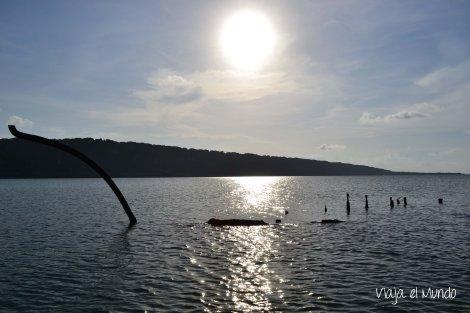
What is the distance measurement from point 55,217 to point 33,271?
33455mm

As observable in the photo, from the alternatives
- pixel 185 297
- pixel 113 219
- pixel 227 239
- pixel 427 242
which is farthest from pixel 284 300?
pixel 113 219

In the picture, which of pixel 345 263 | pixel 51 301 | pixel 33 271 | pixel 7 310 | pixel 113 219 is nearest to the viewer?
pixel 7 310

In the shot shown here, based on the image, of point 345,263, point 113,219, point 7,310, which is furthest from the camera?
point 113,219

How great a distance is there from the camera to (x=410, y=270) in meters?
24.1

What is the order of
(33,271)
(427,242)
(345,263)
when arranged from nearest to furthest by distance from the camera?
A: (33,271) < (345,263) < (427,242)

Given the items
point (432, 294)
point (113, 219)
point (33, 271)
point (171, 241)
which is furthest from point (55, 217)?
point (432, 294)

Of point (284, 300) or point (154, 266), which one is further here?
point (154, 266)

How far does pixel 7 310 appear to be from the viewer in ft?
55.6

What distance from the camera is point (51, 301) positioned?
59.4 ft

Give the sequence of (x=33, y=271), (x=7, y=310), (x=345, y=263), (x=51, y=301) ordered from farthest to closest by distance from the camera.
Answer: (x=345, y=263), (x=33, y=271), (x=51, y=301), (x=7, y=310)

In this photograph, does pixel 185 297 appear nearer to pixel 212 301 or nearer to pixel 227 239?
pixel 212 301

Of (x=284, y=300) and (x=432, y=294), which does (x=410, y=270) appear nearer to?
(x=432, y=294)

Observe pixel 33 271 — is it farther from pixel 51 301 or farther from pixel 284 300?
pixel 284 300

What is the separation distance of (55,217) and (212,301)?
43.7 m
